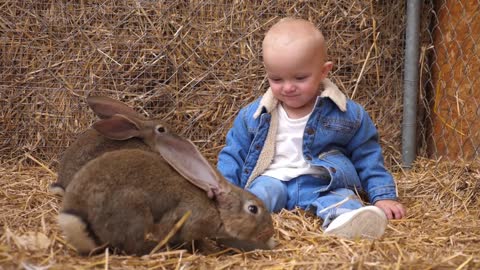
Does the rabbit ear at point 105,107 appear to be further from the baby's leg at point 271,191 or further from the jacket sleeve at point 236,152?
the baby's leg at point 271,191

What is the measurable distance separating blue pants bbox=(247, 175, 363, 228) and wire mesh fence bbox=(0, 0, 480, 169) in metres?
1.16

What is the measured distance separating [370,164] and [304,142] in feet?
1.52

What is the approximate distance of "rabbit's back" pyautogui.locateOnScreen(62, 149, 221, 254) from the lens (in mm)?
2676

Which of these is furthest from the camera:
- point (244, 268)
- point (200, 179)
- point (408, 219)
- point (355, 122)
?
point (355, 122)

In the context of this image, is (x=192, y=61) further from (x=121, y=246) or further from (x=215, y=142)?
(x=121, y=246)

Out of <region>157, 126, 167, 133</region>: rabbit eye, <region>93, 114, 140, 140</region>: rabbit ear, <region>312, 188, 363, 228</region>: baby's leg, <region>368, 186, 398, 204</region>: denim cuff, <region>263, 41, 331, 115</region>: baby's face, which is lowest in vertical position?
<region>368, 186, 398, 204</region>: denim cuff

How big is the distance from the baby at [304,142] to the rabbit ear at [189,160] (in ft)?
2.63

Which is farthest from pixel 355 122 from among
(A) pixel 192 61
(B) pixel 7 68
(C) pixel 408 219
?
(B) pixel 7 68

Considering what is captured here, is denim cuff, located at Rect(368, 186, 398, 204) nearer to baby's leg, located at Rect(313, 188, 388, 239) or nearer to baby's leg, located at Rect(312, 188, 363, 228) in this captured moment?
baby's leg, located at Rect(312, 188, 363, 228)

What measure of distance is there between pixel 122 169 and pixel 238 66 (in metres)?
2.41

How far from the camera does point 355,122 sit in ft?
13.4

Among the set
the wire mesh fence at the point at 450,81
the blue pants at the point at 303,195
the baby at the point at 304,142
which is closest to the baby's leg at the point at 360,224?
the blue pants at the point at 303,195

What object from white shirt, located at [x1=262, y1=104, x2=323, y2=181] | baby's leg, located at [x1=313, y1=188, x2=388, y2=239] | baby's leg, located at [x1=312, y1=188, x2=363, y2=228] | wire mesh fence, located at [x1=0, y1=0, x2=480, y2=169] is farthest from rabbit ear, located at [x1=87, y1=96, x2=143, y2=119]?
baby's leg, located at [x1=313, y1=188, x2=388, y2=239]

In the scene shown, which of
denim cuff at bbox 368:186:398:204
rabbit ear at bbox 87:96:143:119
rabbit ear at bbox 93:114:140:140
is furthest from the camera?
denim cuff at bbox 368:186:398:204
